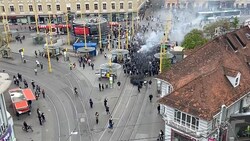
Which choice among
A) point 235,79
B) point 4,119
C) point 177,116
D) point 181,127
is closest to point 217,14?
point 235,79

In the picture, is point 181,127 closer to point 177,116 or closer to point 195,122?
point 177,116

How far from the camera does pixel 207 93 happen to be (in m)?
35.6

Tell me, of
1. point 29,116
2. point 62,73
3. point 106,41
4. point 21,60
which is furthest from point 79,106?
point 106,41

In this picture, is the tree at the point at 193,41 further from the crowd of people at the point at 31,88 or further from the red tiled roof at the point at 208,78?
the crowd of people at the point at 31,88

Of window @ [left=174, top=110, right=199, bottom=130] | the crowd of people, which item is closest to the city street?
the crowd of people

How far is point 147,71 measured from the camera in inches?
2317

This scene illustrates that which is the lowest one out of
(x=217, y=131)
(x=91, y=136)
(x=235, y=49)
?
(x=91, y=136)

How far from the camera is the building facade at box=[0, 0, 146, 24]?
93562 millimetres

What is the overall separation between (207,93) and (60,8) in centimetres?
6626

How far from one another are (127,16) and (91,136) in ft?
183

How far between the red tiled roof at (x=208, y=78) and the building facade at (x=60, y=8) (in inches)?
2048

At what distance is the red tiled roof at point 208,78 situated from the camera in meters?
35.0

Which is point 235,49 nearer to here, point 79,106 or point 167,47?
point 79,106

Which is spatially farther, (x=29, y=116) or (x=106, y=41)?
(x=106, y=41)
